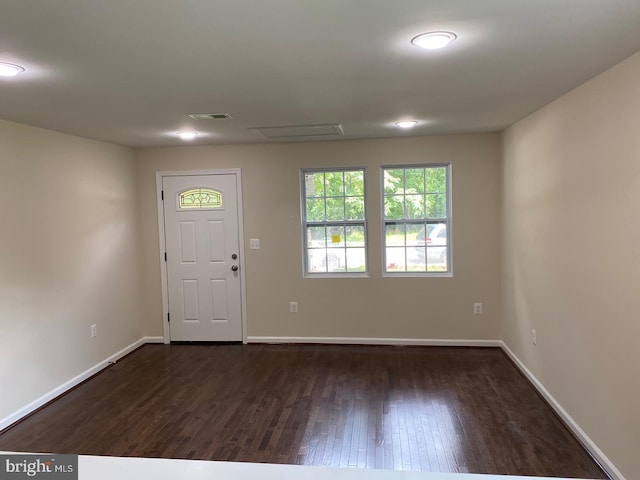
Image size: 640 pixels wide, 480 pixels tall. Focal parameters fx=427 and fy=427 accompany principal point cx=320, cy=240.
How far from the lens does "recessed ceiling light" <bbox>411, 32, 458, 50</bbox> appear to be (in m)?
1.81

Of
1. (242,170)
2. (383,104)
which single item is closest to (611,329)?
(383,104)

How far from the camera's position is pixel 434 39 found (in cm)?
185

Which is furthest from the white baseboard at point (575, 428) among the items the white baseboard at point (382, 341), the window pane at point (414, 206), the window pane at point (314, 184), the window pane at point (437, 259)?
the window pane at point (314, 184)

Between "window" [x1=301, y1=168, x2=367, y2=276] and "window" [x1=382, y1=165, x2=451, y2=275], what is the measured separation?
11.4 inches

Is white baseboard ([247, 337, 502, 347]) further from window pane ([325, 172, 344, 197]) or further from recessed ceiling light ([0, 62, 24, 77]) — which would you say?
recessed ceiling light ([0, 62, 24, 77])

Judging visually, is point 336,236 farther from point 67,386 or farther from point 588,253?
point 67,386

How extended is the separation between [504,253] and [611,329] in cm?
209

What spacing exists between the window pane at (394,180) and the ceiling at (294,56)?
131 centimetres

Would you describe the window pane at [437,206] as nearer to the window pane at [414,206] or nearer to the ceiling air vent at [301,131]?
the window pane at [414,206]

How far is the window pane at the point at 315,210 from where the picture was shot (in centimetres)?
492

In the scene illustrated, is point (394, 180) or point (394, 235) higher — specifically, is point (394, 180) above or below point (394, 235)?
above

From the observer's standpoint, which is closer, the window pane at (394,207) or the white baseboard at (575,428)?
the white baseboard at (575,428)

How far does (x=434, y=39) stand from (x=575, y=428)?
262 centimetres

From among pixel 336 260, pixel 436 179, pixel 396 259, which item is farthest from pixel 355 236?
pixel 436 179
